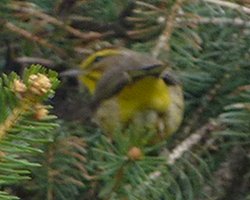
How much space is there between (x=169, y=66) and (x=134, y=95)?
0.28 ft

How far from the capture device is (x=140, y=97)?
4.25 feet

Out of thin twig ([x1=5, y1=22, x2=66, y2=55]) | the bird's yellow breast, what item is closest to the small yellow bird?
the bird's yellow breast

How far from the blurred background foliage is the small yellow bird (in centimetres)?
2

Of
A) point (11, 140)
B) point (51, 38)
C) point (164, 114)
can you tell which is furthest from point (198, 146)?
point (11, 140)

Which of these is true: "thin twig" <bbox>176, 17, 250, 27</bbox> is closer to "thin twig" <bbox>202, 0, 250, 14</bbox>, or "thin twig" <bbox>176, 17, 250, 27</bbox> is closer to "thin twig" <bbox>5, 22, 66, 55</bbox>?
"thin twig" <bbox>202, 0, 250, 14</bbox>

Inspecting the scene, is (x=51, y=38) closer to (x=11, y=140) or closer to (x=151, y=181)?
(x=151, y=181)

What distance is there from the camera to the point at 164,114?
133 cm

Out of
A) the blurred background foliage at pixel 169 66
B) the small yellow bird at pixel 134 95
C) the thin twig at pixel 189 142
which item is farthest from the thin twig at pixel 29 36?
the thin twig at pixel 189 142

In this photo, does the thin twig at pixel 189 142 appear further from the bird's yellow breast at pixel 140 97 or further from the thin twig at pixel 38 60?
the thin twig at pixel 38 60

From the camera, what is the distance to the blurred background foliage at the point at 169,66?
1147 mm

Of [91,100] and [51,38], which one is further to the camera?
[91,100]

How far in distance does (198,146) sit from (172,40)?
0.57ft

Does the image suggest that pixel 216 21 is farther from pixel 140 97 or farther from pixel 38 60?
pixel 38 60

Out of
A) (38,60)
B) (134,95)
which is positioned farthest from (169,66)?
(38,60)
